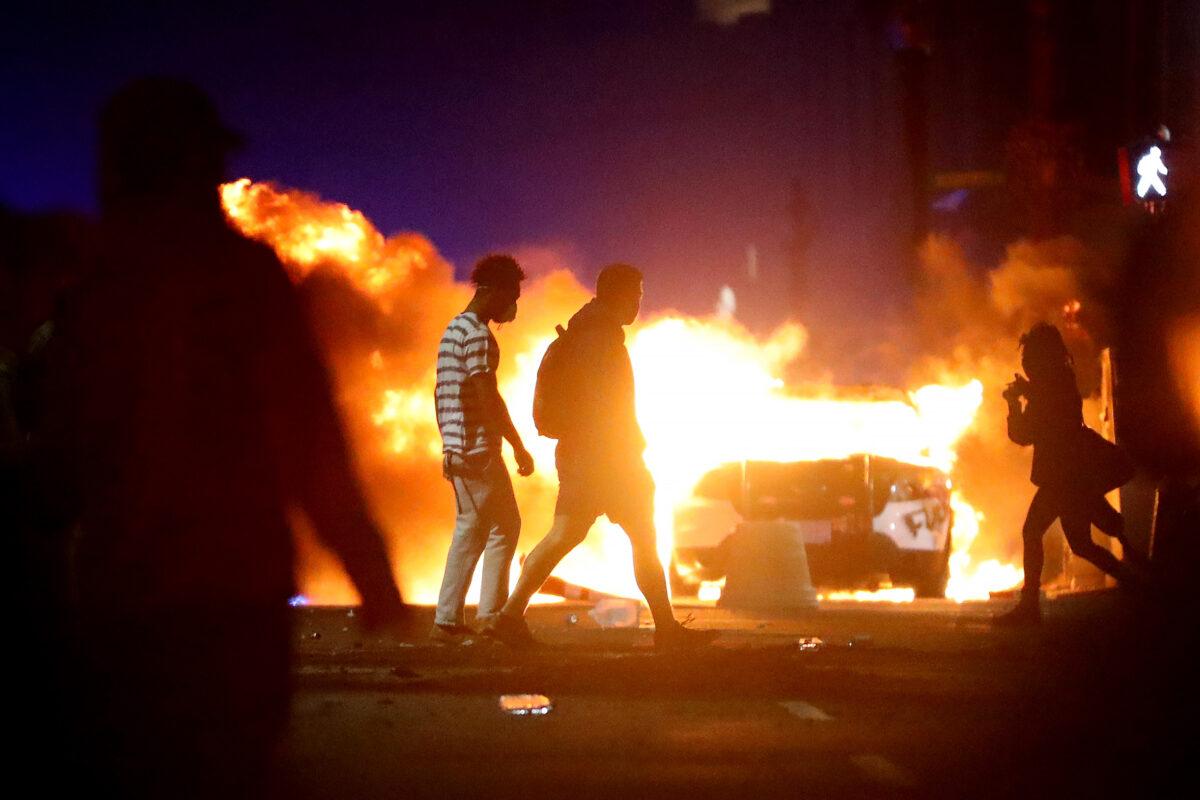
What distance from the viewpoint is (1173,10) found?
32188 millimetres

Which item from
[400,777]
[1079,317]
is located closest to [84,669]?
[400,777]

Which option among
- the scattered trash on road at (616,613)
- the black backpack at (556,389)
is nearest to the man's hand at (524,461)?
the black backpack at (556,389)

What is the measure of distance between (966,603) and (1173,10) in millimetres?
18529

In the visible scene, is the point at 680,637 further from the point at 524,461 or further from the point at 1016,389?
the point at 1016,389

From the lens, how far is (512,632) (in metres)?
10.3

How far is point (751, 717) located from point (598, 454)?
324 centimetres

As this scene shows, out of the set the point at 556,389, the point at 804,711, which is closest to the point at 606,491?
the point at 556,389

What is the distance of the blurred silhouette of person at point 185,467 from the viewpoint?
11.1ft

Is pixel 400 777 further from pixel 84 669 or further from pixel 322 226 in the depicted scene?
pixel 322 226

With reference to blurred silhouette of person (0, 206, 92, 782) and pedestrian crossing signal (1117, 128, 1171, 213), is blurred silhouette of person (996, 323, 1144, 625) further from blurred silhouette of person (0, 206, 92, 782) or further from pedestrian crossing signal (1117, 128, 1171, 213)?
pedestrian crossing signal (1117, 128, 1171, 213)

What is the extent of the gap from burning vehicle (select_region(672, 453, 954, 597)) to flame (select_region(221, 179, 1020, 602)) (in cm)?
14

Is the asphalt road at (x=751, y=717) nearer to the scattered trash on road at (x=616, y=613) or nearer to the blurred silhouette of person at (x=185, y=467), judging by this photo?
the blurred silhouette of person at (x=185, y=467)

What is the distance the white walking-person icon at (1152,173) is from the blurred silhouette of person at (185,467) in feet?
74.7

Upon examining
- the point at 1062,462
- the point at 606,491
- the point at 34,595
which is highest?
the point at 1062,462
